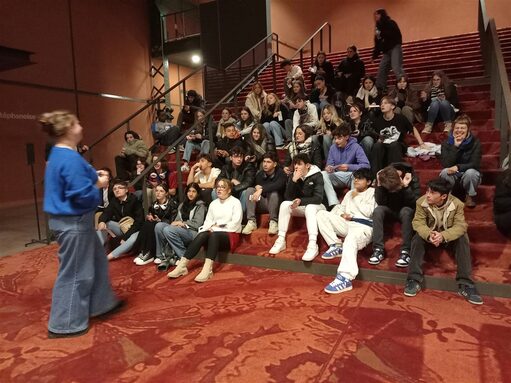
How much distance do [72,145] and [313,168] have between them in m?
2.20

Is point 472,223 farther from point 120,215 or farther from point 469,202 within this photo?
point 120,215

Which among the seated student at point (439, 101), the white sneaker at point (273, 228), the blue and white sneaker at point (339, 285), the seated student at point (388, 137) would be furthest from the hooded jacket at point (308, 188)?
the seated student at point (439, 101)

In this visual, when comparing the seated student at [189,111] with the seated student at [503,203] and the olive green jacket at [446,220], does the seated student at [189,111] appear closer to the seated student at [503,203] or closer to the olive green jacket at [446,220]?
the olive green jacket at [446,220]

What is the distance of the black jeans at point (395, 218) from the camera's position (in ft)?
10.0

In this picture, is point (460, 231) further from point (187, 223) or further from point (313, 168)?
point (187, 223)

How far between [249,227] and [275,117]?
2.21m

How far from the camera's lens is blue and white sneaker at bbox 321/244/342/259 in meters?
3.28

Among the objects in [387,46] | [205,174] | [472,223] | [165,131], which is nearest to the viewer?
[472,223]

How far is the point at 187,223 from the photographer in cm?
386

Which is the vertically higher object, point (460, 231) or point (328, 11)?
point (328, 11)

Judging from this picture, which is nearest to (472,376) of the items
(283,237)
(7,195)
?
(283,237)

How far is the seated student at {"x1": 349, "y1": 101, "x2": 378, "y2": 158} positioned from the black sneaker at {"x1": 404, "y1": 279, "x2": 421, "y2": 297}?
5.20ft

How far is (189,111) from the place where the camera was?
22.2ft

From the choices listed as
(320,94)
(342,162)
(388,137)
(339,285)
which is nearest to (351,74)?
(320,94)
